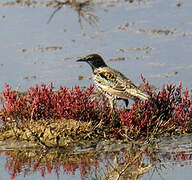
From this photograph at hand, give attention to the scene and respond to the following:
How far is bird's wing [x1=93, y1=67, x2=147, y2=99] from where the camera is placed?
46.4ft

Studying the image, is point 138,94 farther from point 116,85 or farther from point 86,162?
point 86,162

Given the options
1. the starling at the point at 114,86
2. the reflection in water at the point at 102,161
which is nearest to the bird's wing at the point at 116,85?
the starling at the point at 114,86

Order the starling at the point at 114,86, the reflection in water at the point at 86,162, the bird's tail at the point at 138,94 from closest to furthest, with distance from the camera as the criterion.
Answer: the reflection in water at the point at 86,162, the bird's tail at the point at 138,94, the starling at the point at 114,86

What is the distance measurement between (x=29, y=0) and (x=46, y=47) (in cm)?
762

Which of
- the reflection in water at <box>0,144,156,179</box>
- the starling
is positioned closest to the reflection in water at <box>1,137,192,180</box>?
the reflection in water at <box>0,144,156,179</box>

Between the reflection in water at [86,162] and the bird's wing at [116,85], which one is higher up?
the bird's wing at [116,85]

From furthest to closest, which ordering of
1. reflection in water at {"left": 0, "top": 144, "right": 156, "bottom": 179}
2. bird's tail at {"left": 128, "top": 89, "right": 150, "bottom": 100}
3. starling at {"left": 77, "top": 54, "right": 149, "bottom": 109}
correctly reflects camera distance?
1. starling at {"left": 77, "top": 54, "right": 149, "bottom": 109}
2. bird's tail at {"left": 128, "top": 89, "right": 150, "bottom": 100}
3. reflection in water at {"left": 0, "top": 144, "right": 156, "bottom": 179}

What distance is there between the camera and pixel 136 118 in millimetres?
13641

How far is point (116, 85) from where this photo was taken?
14.3 metres

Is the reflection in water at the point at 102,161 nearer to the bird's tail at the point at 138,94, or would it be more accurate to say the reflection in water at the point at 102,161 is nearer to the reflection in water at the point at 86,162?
the reflection in water at the point at 86,162

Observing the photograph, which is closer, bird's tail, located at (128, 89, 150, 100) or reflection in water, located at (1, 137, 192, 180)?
reflection in water, located at (1, 137, 192, 180)

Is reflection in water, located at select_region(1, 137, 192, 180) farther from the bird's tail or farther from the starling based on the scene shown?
the starling

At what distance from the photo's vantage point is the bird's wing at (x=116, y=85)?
14.1 meters

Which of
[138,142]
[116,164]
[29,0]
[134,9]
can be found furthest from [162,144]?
[29,0]
